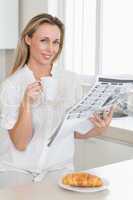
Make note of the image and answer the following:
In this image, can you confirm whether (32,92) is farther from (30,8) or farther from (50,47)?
(30,8)

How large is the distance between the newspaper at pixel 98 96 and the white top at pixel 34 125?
0.22 m

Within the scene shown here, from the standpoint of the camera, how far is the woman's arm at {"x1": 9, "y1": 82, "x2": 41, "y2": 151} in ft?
5.29

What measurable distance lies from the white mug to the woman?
0.01 m

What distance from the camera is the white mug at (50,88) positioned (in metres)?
1.75

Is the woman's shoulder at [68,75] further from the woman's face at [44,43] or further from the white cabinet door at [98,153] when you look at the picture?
the white cabinet door at [98,153]

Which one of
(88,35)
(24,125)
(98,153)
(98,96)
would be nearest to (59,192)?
(98,96)

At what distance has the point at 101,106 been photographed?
1557 mm

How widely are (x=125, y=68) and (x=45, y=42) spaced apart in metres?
1.38

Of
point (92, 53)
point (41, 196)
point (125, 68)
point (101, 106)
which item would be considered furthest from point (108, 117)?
point (92, 53)

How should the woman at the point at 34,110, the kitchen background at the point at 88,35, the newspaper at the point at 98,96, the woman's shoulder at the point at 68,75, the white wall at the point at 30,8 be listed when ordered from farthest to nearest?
the white wall at the point at 30,8 < the kitchen background at the point at 88,35 < the woman's shoulder at the point at 68,75 < the woman at the point at 34,110 < the newspaper at the point at 98,96

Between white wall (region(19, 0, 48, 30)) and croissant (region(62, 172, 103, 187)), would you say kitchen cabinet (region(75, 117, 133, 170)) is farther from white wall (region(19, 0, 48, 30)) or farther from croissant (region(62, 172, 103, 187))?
white wall (region(19, 0, 48, 30))

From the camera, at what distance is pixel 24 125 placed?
1680mm

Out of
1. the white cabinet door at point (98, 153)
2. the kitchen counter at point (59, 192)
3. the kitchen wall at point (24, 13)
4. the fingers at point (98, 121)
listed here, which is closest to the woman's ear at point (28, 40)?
the fingers at point (98, 121)

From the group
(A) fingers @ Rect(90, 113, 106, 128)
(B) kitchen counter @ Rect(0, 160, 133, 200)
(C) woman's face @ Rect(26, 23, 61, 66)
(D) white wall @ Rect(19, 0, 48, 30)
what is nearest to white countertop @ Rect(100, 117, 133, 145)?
(A) fingers @ Rect(90, 113, 106, 128)
